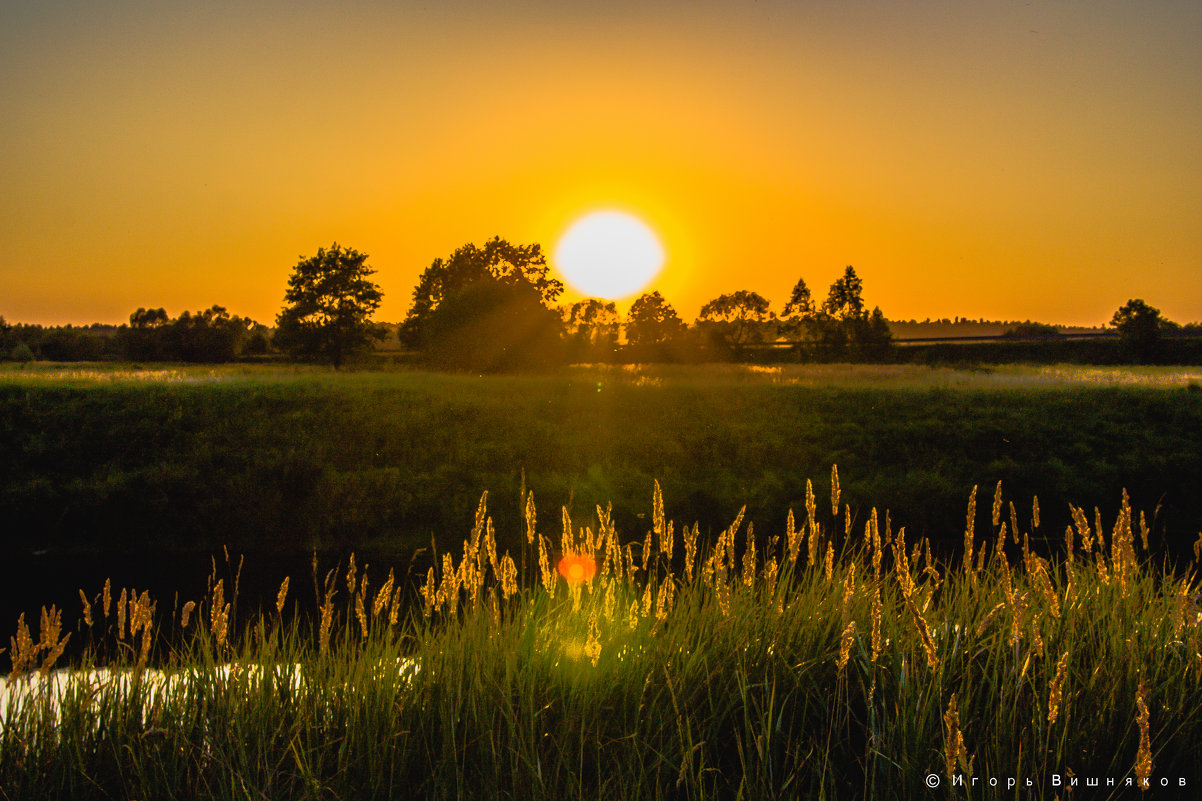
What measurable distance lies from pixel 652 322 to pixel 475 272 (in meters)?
20.5

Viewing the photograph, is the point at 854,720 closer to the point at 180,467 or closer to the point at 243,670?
the point at 243,670

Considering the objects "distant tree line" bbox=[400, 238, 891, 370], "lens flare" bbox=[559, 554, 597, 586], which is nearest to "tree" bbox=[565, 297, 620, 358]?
"distant tree line" bbox=[400, 238, 891, 370]

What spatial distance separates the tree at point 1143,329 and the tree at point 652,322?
38.7m

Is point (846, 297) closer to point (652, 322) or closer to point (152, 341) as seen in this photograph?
point (652, 322)

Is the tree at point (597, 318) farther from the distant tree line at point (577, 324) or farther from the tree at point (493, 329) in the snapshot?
the tree at point (493, 329)

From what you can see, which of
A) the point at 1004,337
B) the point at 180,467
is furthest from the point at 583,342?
the point at 1004,337

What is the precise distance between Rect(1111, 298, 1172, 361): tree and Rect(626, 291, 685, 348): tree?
38.7 m

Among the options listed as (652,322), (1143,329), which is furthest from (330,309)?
(1143,329)

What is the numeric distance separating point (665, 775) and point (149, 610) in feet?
6.89

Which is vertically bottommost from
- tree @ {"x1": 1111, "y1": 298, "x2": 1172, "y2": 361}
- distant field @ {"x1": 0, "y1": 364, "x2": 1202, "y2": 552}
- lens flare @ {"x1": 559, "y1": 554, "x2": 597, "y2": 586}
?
distant field @ {"x1": 0, "y1": 364, "x2": 1202, "y2": 552}

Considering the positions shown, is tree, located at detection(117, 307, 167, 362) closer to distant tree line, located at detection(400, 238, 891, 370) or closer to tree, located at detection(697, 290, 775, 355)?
distant tree line, located at detection(400, 238, 891, 370)

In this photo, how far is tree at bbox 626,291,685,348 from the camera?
6925 cm

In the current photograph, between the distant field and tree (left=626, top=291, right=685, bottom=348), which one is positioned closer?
the distant field

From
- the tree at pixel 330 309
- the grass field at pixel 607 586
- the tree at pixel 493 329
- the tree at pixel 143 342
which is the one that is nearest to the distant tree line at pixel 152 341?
the tree at pixel 143 342
